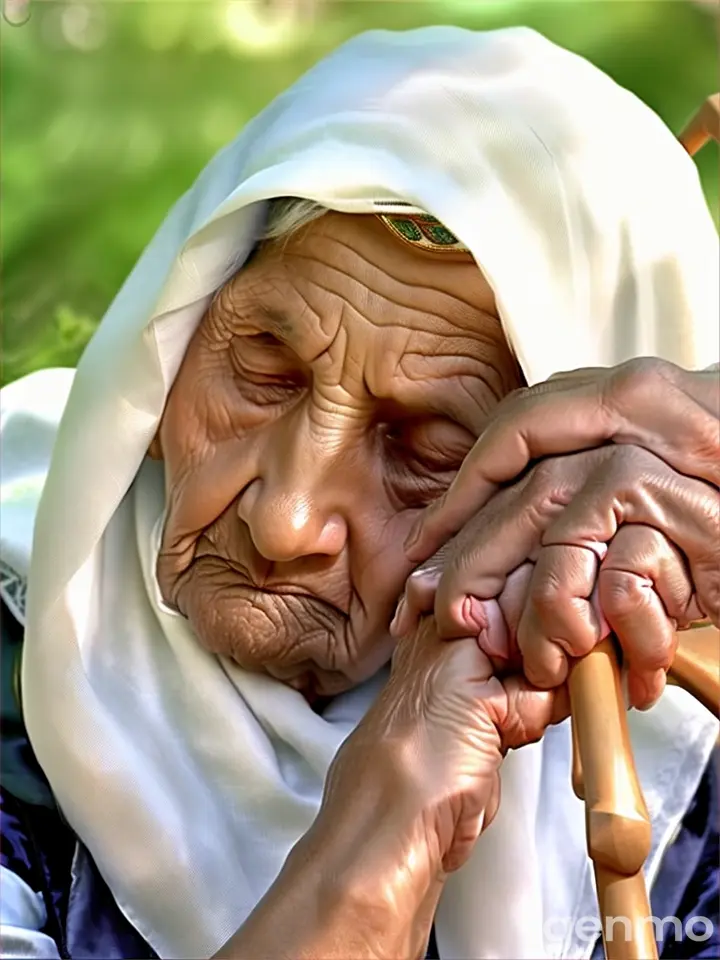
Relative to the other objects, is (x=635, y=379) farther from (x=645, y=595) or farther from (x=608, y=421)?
(x=645, y=595)

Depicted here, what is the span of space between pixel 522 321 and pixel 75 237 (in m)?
1.37

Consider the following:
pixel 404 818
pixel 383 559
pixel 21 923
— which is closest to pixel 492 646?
pixel 404 818

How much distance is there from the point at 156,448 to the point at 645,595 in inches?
27.3

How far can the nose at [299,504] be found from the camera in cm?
111

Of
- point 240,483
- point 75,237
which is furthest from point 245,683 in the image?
point 75,237

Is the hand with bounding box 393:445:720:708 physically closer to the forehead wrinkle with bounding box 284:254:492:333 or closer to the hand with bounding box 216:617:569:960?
the hand with bounding box 216:617:569:960

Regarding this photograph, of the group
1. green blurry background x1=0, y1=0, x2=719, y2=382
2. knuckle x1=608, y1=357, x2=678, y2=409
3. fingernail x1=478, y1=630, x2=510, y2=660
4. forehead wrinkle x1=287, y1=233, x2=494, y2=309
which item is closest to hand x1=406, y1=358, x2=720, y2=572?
knuckle x1=608, y1=357, x2=678, y2=409

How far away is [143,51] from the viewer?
6.80 ft

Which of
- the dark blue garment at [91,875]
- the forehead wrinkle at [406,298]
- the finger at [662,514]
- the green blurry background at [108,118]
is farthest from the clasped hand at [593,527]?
the green blurry background at [108,118]

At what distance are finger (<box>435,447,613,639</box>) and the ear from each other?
1.75 ft

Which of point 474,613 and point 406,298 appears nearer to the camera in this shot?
point 474,613

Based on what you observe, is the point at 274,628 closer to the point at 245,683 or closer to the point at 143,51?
the point at 245,683

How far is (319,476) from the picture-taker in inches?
44.9

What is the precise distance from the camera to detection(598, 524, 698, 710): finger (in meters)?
0.76
